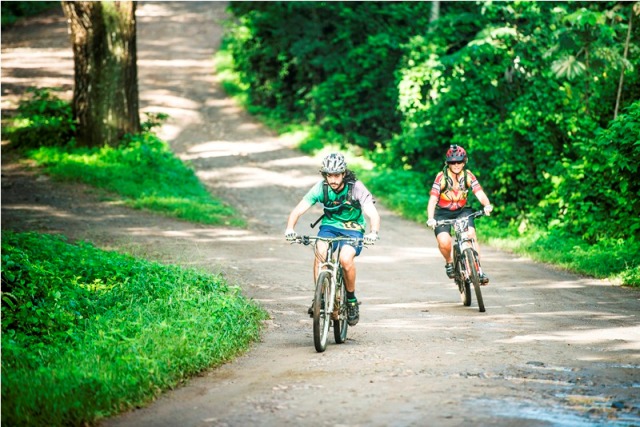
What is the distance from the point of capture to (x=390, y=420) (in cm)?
595

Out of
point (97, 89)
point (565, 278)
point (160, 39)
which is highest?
point (160, 39)

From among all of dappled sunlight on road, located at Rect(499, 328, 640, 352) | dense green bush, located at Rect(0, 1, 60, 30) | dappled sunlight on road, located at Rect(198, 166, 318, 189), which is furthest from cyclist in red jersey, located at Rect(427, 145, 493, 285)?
dense green bush, located at Rect(0, 1, 60, 30)

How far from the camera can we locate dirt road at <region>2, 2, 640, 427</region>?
20.6ft

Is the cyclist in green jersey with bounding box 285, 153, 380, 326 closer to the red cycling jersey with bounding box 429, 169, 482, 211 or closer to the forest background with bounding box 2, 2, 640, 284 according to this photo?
the red cycling jersey with bounding box 429, 169, 482, 211

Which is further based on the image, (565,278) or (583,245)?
(583,245)

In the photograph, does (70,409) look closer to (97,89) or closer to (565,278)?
(565,278)

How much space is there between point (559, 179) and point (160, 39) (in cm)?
2688

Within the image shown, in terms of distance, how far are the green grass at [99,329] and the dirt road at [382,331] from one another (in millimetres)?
239

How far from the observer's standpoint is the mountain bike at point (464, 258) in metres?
10.8

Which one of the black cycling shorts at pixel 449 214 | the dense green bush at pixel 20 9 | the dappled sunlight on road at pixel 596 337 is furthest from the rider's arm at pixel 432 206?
the dense green bush at pixel 20 9

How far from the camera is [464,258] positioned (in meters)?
11.0

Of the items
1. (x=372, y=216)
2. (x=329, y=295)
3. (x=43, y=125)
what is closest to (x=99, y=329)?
(x=329, y=295)

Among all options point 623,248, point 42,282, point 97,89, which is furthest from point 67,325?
point 97,89

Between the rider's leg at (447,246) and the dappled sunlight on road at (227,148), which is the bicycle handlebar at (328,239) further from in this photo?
the dappled sunlight on road at (227,148)
